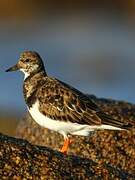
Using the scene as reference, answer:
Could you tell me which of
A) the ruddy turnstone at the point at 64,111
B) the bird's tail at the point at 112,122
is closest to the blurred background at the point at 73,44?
the ruddy turnstone at the point at 64,111

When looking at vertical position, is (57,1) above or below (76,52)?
above

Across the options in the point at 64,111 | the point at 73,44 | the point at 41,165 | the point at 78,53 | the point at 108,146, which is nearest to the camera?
the point at 41,165

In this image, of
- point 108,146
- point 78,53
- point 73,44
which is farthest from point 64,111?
point 73,44

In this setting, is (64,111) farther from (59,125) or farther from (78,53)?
(78,53)

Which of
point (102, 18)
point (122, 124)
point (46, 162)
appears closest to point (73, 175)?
point (46, 162)

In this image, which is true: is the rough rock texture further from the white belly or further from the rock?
the rock

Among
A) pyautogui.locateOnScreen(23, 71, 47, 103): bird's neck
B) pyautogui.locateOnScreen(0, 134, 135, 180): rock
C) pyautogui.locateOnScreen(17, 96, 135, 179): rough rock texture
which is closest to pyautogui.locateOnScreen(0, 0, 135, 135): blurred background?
pyautogui.locateOnScreen(17, 96, 135, 179): rough rock texture

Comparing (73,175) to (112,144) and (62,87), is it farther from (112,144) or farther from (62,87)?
(112,144)

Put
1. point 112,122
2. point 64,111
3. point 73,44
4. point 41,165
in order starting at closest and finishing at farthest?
point 41,165, point 112,122, point 64,111, point 73,44
